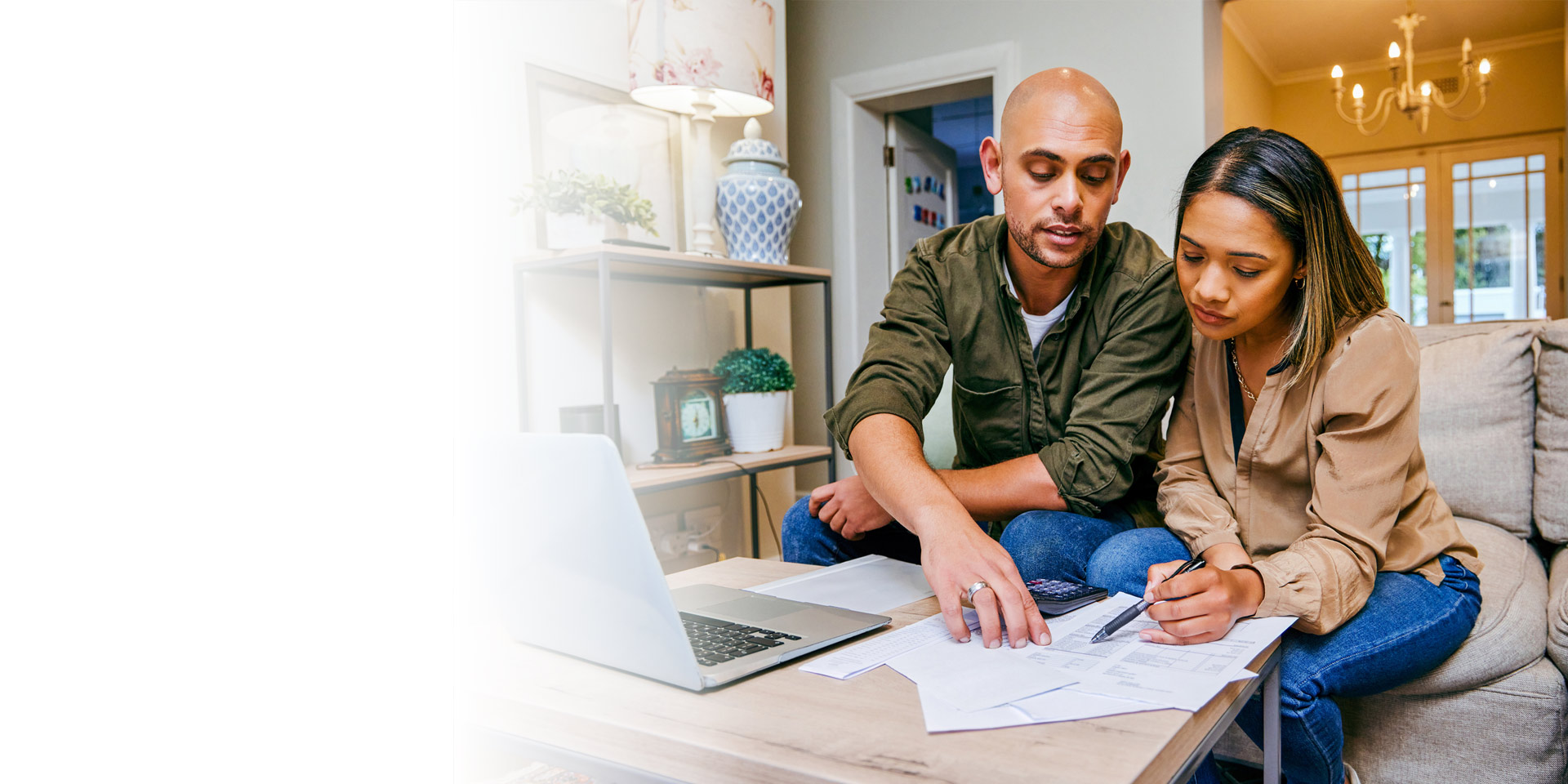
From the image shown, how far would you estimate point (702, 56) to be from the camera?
227 cm

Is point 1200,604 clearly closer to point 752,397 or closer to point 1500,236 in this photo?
point 752,397

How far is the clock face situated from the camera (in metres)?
2.51

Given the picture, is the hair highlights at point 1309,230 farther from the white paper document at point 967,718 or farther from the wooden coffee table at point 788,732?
the white paper document at point 967,718

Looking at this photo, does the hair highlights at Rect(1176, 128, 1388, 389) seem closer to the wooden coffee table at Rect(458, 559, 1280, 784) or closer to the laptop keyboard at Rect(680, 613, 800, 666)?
the wooden coffee table at Rect(458, 559, 1280, 784)

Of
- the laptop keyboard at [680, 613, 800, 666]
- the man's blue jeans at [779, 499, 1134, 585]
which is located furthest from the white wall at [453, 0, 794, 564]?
the laptop keyboard at [680, 613, 800, 666]

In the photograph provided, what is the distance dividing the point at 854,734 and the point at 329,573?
32cm

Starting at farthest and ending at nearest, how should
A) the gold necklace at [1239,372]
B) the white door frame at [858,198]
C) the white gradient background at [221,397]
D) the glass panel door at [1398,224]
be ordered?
the glass panel door at [1398,224] < the white door frame at [858,198] < the gold necklace at [1239,372] < the white gradient background at [221,397]

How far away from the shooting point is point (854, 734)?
58cm

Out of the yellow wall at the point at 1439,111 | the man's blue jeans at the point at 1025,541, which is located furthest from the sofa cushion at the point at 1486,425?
the yellow wall at the point at 1439,111

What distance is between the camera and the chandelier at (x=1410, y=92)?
3924 mm

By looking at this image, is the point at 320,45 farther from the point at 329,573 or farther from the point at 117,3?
the point at 329,573

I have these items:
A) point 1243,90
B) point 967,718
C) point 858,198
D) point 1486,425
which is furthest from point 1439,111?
point 967,718

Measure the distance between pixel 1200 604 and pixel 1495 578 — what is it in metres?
0.90

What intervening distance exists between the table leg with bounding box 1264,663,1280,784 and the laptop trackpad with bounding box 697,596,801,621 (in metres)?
0.43
